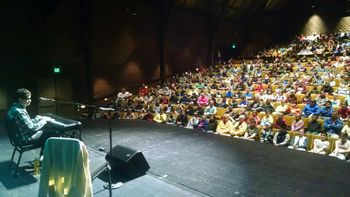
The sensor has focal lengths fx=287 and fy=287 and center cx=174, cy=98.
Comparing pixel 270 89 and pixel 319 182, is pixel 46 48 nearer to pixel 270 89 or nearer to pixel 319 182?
pixel 270 89

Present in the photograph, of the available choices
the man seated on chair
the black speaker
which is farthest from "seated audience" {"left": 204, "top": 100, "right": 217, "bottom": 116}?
the man seated on chair

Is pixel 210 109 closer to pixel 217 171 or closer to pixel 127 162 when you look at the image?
pixel 217 171

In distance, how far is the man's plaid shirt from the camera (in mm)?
3963

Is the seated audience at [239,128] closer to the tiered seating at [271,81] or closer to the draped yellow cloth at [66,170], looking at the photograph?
the tiered seating at [271,81]

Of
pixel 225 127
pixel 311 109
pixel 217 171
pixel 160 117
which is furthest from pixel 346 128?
pixel 160 117

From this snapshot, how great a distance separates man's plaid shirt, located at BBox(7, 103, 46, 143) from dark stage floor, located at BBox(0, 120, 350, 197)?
0.59 m

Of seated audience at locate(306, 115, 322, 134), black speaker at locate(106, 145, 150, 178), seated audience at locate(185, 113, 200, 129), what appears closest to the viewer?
black speaker at locate(106, 145, 150, 178)

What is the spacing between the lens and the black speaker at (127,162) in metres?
3.88

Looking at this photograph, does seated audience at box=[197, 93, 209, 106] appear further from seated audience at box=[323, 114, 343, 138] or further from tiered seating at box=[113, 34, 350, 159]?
seated audience at box=[323, 114, 343, 138]

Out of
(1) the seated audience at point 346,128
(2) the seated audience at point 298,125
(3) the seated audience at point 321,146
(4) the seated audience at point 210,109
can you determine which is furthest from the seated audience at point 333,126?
(4) the seated audience at point 210,109

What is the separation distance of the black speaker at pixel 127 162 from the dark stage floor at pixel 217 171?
14 centimetres

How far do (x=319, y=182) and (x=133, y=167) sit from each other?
2.64m

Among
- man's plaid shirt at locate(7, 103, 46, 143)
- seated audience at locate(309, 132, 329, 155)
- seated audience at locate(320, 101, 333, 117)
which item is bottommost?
seated audience at locate(309, 132, 329, 155)

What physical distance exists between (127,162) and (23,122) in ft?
5.10
